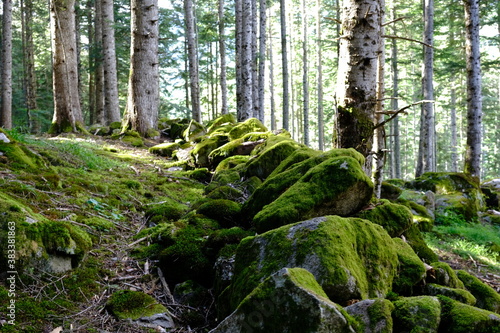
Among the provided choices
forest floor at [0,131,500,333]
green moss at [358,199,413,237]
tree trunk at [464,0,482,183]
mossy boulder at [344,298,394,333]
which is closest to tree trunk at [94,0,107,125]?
forest floor at [0,131,500,333]

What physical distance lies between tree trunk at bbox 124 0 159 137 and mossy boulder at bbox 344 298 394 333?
10319mm

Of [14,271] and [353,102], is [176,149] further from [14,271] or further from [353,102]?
[14,271]

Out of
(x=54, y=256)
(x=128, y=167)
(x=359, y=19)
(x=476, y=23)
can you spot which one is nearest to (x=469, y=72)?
(x=476, y=23)

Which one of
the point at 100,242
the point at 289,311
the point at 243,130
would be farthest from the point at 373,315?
the point at 243,130

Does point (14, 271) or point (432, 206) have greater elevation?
point (14, 271)

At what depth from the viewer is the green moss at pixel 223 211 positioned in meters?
4.62

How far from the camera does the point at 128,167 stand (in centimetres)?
767

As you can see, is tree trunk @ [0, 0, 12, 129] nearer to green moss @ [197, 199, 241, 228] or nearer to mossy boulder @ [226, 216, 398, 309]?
green moss @ [197, 199, 241, 228]

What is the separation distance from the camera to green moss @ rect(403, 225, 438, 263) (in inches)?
161

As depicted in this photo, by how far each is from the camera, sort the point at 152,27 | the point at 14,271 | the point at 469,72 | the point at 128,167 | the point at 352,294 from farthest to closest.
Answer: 1. the point at 469,72
2. the point at 152,27
3. the point at 128,167
4. the point at 14,271
5. the point at 352,294

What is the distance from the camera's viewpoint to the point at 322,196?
3641 millimetres

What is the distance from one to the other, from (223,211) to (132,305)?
6.03 feet

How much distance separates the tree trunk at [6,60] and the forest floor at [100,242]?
8.57 m

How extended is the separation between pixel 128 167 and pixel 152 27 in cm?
555
